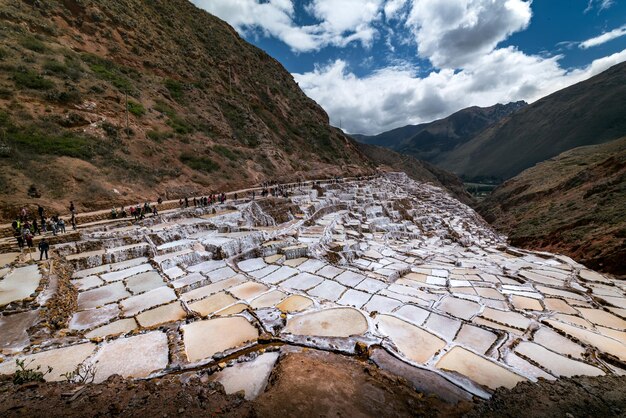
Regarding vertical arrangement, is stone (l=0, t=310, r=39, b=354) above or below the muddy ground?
above

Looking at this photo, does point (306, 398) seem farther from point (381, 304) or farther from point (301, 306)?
point (381, 304)

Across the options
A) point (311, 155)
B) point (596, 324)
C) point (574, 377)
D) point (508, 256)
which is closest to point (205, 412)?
point (574, 377)

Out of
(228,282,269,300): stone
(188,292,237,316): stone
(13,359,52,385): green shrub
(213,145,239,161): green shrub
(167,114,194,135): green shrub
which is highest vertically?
(167,114,194,135): green shrub

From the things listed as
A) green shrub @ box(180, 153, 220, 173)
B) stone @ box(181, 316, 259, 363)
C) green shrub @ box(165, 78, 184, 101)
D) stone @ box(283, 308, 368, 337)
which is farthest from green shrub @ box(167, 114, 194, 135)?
stone @ box(283, 308, 368, 337)

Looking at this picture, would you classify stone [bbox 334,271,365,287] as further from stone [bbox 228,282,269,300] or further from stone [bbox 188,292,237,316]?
stone [bbox 188,292,237,316]

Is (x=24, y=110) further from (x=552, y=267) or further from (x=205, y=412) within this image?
(x=552, y=267)

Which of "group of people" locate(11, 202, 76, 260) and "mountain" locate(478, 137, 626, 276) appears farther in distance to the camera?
"mountain" locate(478, 137, 626, 276)
